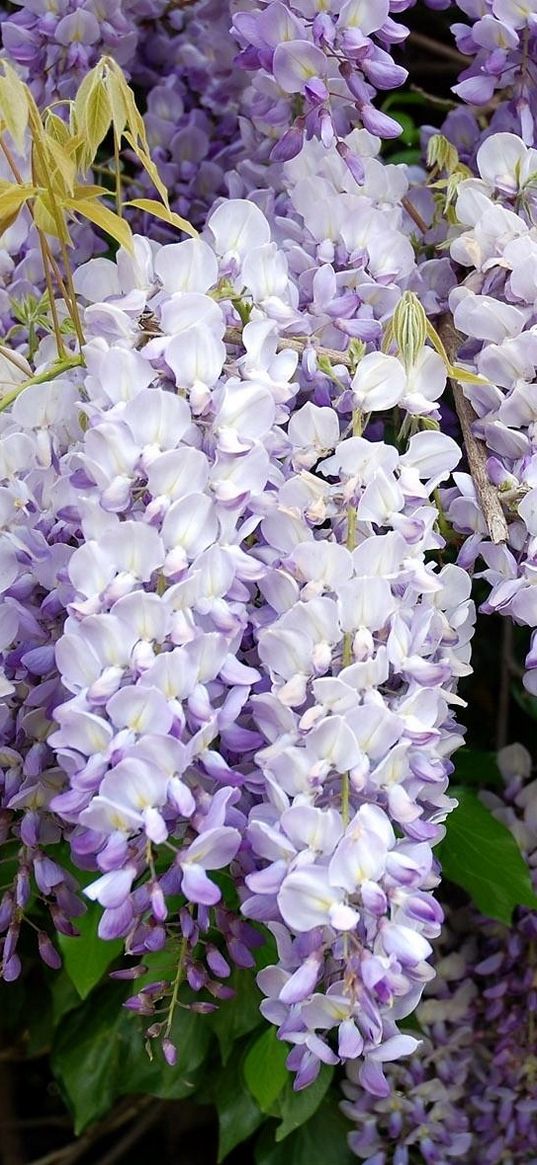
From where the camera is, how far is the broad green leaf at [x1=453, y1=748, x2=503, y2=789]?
996 millimetres

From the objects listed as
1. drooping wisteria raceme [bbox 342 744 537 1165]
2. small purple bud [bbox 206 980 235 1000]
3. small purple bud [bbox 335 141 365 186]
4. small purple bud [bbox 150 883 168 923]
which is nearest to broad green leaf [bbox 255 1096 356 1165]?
drooping wisteria raceme [bbox 342 744 537 1165]

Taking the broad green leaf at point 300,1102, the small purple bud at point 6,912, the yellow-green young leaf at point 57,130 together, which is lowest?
the broad green leaf at point 300,1102

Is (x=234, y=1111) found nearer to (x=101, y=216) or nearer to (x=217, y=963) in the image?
(x=217, y=963)

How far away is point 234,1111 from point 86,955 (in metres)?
0.24

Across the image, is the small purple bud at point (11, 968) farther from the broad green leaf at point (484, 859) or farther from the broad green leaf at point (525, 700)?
the broad green leaf at point (525, 700)

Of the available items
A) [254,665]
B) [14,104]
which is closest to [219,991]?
[254,665]

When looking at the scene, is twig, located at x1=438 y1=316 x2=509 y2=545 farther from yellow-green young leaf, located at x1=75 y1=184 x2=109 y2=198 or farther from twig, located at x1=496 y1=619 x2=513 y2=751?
twig, located at x1=496 y1=619 x2=513 y2=751

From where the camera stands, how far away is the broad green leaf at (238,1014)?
0.93 m

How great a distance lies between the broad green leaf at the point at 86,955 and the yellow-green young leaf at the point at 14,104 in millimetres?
495

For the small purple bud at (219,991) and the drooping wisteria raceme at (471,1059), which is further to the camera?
the drooping wisteria raceme at (471,1059)

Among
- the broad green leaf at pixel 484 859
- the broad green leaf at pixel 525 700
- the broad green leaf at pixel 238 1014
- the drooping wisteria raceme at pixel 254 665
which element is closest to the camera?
the drooping wisteria raceme at pixel 254 665

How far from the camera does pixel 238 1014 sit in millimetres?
935

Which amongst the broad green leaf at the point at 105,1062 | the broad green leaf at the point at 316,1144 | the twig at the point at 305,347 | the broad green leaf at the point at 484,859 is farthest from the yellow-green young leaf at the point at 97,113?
the broad green leaf at the point at 316,1144

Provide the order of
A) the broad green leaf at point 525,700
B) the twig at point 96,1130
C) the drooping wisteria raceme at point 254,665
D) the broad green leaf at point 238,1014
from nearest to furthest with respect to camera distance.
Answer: the drooping wisteria raceme at point 254,665 < the broad green leaf at point 238,1014 < the broad green leaf at point 525,700 < the twig at point 96,1130
